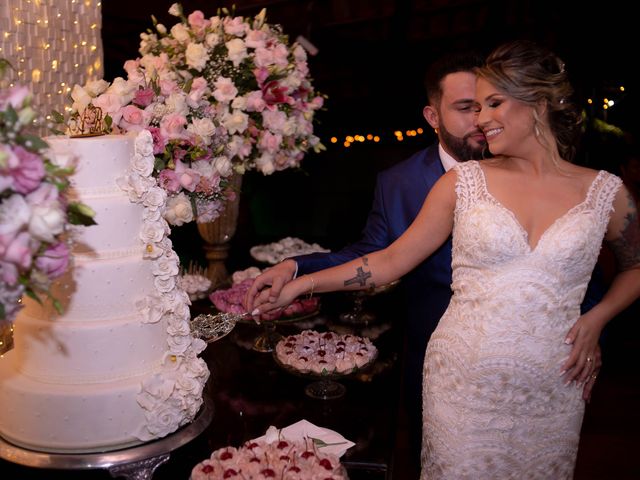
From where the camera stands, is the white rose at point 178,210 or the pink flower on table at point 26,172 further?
the white rose at point 178,210

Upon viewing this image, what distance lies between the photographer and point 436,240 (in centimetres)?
253

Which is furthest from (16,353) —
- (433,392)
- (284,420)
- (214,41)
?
(214,41)

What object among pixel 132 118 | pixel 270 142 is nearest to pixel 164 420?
pixel 132 118

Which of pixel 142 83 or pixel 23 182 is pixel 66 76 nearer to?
pixel 142 83

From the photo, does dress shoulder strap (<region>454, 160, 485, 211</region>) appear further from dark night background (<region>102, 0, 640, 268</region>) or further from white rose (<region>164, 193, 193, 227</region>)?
dark night background (<region>102, 0, 640, 268</region>)

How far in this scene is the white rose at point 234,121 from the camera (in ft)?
10.6

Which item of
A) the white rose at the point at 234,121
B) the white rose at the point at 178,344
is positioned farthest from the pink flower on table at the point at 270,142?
the white rose at the point at 178,344

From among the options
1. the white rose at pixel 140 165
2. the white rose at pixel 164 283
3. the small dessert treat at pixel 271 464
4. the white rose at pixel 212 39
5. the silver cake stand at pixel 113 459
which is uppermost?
the white rose at pixel 212 39

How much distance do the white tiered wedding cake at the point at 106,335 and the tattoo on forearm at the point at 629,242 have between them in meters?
1.45

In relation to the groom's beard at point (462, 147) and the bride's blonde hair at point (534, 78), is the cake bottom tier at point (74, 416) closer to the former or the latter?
the bride's blonde hair at point (534, 78)

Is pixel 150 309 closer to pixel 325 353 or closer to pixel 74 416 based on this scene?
pixel 74 416

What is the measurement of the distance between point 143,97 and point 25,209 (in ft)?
5.05

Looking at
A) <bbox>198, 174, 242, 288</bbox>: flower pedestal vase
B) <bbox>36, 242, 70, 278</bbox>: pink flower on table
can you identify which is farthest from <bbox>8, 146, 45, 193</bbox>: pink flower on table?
<bbox>198, 174, 242, 288</bbox>: flower pedestal vase

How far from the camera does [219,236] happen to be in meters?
3.85
